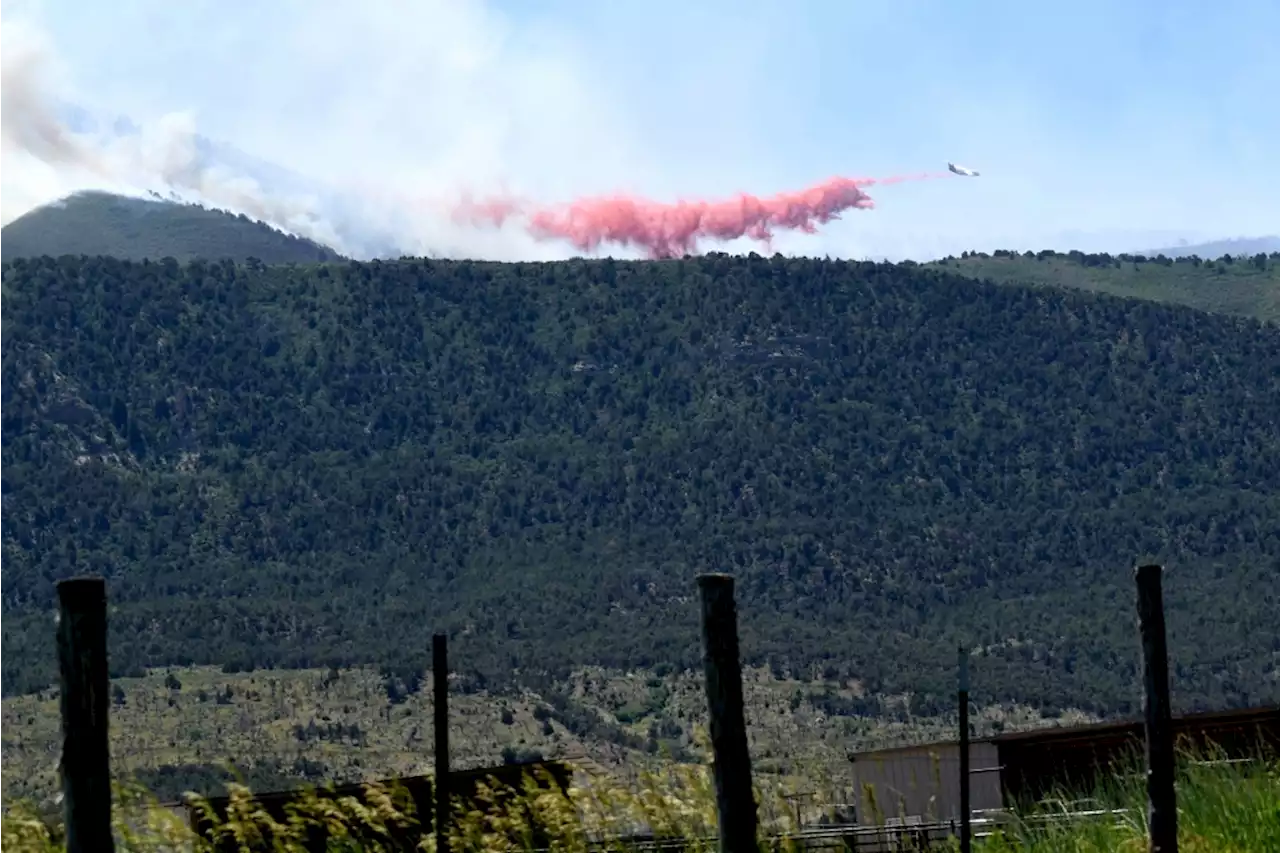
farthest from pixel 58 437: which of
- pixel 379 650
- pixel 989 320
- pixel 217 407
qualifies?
pixel 989 320

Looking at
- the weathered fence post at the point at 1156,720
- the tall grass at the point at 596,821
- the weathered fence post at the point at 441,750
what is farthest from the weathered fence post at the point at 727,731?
the weathered fence post at the point at 1156,720

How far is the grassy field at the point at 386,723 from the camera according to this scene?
8175cm

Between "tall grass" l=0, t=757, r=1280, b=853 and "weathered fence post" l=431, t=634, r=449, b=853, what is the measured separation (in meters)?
0.11

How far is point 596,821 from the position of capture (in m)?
12.7

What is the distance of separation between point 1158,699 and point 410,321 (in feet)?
463

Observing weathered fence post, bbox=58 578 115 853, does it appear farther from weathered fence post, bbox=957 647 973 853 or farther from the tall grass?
weathered fence post, bbox=957 647 973 853

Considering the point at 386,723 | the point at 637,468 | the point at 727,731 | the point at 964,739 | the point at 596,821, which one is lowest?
the point at 386,723

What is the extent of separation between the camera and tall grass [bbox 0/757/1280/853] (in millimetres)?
11922

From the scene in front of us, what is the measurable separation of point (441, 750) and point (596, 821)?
1.01 m

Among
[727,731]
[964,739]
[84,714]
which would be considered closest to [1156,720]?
[964,739]

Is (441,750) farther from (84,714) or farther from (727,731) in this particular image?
(84,714)

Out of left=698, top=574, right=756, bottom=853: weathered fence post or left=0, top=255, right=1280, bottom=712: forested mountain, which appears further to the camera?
left=0, top=255, right=1280, bottom=712: forested mountain

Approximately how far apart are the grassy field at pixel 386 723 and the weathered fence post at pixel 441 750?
63315 mm

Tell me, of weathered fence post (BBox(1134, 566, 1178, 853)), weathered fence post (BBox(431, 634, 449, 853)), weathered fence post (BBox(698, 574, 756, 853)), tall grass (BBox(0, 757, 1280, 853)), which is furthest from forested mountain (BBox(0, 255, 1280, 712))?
weathered fence post (BBox(698, 574, 756, 853))
